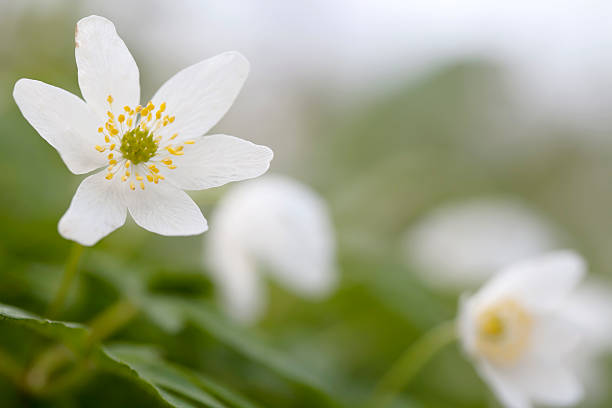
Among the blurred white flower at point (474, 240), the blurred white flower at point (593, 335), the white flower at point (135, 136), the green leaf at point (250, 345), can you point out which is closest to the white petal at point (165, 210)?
the white flower at point (135, 136)

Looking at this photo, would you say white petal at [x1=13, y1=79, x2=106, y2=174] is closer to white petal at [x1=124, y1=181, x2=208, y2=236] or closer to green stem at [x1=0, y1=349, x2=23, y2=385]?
white petal at [x1=124, y1=181, x2=208, y2=236]

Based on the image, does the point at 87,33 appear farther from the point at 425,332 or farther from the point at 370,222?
the point at 370,222

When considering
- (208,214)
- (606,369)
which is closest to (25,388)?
(208,214)

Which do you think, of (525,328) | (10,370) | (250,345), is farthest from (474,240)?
(10,370)

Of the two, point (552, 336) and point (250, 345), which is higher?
point (552, 336)

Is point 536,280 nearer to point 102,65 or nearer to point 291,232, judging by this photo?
→ point 291,232
